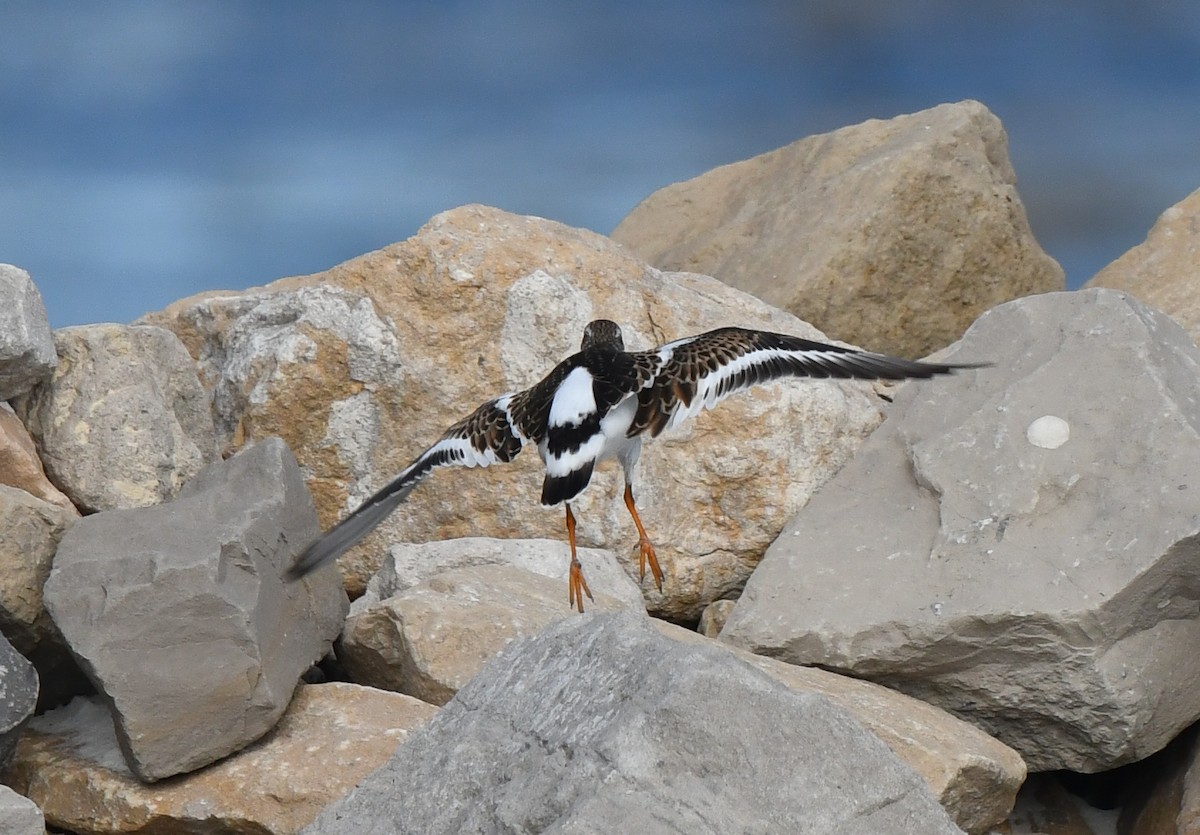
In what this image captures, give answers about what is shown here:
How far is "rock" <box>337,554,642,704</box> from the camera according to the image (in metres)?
5.75

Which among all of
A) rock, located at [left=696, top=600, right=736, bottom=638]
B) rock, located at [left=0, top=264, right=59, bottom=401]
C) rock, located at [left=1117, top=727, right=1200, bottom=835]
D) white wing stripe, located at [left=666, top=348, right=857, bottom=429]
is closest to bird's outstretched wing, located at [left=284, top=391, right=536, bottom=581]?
white wing stripe, located at [left=666, top=348, right=857, bottom=429]

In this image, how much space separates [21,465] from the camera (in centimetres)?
673

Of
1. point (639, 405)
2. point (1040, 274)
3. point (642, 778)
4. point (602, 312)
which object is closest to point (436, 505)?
point (602, 312)

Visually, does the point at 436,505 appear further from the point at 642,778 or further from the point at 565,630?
the point at 642,778

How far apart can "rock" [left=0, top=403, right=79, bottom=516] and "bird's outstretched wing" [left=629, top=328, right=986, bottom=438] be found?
271 centimetres

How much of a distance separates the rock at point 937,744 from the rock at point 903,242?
3.52 metres

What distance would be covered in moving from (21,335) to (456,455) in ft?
6.99

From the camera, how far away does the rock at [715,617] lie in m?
7.09

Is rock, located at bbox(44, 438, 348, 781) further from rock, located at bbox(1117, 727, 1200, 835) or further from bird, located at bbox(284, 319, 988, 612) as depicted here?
rock, located at bbox(1117, 727, 1200, 835)

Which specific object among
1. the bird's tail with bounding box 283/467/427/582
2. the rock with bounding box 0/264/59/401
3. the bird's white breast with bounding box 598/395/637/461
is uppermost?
the bird's white breast with bounding box 598/395/637/461

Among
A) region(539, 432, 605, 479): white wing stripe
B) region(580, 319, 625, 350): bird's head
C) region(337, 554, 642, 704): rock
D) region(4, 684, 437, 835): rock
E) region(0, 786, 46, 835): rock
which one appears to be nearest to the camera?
region(0, 786, 46, 835): rock

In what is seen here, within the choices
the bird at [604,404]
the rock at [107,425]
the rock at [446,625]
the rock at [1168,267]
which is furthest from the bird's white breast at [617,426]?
the rock at [1168,267]

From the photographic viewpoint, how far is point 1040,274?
993 centimetres

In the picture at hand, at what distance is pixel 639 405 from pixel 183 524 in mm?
1769
